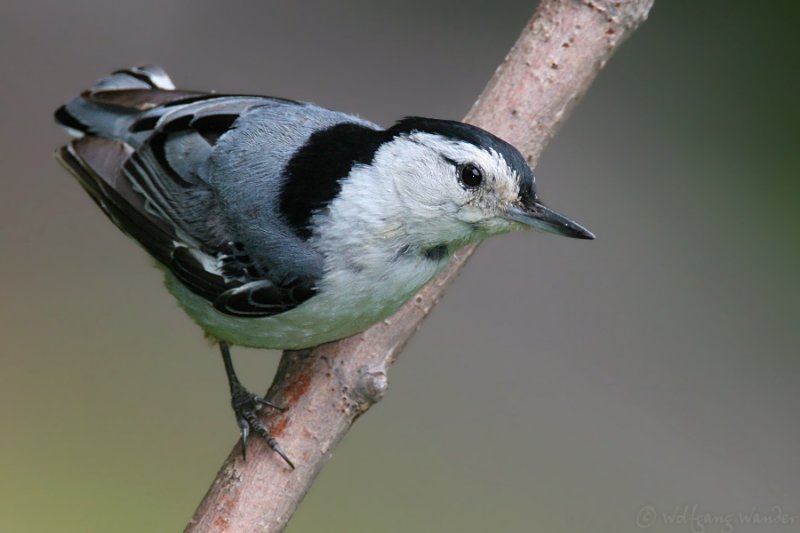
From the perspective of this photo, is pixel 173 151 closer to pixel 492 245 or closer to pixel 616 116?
pixel 492 245

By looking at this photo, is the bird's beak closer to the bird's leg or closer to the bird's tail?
the bird's leg

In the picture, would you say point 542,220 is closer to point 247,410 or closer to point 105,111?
point 247,410

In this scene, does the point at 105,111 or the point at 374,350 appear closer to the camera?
the point at 374,350

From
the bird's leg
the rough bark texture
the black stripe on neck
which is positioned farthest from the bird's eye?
the bird's leg

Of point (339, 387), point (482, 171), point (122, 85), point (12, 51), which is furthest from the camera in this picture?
point (12, 51)

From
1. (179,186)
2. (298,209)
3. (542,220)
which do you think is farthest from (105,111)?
(542,220)

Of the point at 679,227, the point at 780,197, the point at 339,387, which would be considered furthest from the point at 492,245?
the point at 339,387
